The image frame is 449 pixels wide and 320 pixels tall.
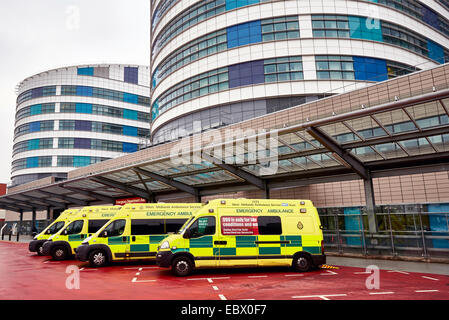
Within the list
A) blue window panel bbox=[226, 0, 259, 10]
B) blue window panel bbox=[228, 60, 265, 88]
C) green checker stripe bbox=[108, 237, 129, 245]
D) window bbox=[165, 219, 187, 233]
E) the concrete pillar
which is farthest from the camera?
blue window panel bbox=[226, 0, 259, 10]

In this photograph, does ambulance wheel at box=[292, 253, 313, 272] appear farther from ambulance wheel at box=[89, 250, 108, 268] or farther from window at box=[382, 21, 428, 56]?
window at box=[382, 21, 428, 56]

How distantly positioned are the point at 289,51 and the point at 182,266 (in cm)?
1924

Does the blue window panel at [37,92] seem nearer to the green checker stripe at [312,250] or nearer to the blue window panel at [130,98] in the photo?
the blue window panel at [130,98]

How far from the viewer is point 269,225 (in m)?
10.8

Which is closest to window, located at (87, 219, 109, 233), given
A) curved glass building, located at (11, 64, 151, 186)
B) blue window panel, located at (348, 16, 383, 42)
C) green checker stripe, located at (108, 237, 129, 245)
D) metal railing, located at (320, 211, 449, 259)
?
green checker stripe, located at (108, 237, 129, 245)

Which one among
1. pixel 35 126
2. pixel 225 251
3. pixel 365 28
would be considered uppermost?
pixel 35 126

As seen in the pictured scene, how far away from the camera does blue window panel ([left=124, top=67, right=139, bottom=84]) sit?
60906 millimetres

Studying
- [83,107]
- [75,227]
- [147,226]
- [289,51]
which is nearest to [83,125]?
[83,107]

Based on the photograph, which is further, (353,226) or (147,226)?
(353,226)

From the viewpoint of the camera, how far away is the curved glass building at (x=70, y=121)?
180 ft

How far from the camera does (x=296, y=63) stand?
78.8 feet

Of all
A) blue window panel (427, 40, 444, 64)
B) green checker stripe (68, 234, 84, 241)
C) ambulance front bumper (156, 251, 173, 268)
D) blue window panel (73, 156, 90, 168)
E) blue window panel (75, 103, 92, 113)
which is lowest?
ambulance front bumper (156, 251, 173, 268)

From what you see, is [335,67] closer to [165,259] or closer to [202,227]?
[202,227]

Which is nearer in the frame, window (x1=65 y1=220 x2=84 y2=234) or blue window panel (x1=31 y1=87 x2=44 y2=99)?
window (x1=65 y1=220 x2=84 y2=234)
